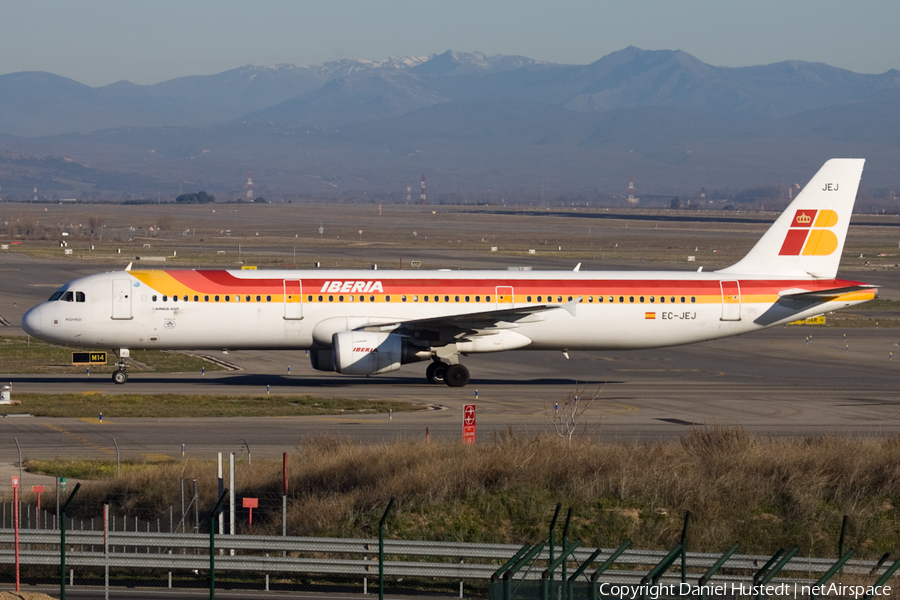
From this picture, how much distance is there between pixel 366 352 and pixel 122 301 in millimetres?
9709

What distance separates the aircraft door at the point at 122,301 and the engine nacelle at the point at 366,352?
8050 mm

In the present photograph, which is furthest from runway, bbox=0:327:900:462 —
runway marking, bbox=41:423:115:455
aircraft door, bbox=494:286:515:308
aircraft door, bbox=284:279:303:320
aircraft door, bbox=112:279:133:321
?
aircraft door, bbox=494:286:515:308

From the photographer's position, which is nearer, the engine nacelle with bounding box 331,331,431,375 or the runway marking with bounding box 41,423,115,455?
the runway marking with bounding box 41,423,115,455

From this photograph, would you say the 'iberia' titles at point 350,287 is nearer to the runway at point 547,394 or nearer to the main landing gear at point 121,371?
the runway at point 547,394

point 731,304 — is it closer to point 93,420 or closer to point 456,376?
point 456,376

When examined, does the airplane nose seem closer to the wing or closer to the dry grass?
the wing

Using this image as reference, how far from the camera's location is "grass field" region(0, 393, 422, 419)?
3700 centimetres

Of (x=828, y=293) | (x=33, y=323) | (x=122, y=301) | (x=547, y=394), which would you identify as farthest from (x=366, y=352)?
(x=828, y=293)

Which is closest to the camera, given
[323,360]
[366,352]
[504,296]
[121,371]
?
[366,352]

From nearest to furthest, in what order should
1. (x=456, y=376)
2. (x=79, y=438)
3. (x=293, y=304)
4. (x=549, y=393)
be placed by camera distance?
(x=79, y=438) < (x=293, y=304) < (x=549, y=393) < (x=456, y=376)

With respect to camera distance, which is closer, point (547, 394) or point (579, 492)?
point (579, 492)

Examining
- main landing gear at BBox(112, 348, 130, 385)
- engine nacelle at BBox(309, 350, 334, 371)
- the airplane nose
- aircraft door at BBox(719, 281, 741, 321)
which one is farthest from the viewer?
aircraft door at BBox(719, 281, 741, 321)

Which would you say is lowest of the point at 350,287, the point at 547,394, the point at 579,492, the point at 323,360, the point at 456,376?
the point at 547,394

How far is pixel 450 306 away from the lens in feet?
145
